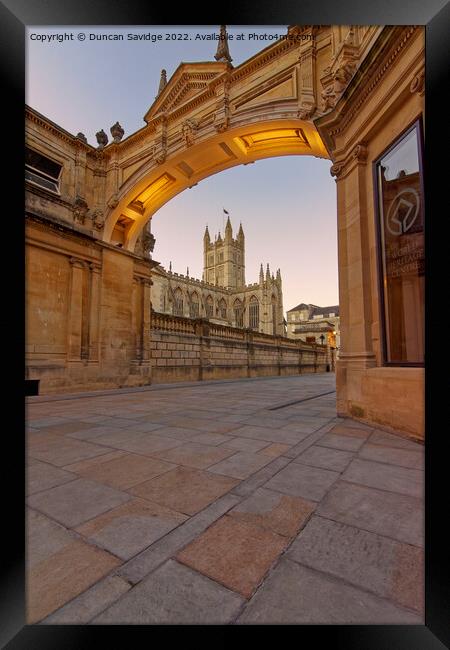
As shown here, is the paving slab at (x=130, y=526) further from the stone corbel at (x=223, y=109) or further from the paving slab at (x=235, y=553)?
the stone corbel at (x=223, y=109)

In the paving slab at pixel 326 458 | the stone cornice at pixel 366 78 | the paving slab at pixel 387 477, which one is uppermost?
the stone cornice at pixel 366 78

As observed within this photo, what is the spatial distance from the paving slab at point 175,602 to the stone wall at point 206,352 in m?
12.6

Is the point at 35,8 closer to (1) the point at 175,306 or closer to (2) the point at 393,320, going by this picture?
(2) the point at 393,320

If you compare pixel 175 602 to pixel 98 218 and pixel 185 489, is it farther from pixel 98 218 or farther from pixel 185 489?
pixel 98 218

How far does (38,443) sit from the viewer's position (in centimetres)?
382

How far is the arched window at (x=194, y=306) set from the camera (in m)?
62.1

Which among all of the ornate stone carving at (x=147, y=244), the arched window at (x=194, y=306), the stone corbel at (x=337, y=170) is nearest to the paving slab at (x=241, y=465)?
the stone corbel at (x=337, y=170)

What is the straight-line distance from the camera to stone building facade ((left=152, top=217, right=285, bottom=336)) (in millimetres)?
59125

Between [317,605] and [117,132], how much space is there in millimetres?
17350

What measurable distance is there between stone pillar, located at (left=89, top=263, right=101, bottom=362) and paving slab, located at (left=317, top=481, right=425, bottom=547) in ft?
36.5

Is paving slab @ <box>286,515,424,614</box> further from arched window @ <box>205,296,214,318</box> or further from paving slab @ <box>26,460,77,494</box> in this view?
arched window @ <box>205,296,214,318</box>

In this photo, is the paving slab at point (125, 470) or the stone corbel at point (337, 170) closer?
the paving slab at point (125, 470)
